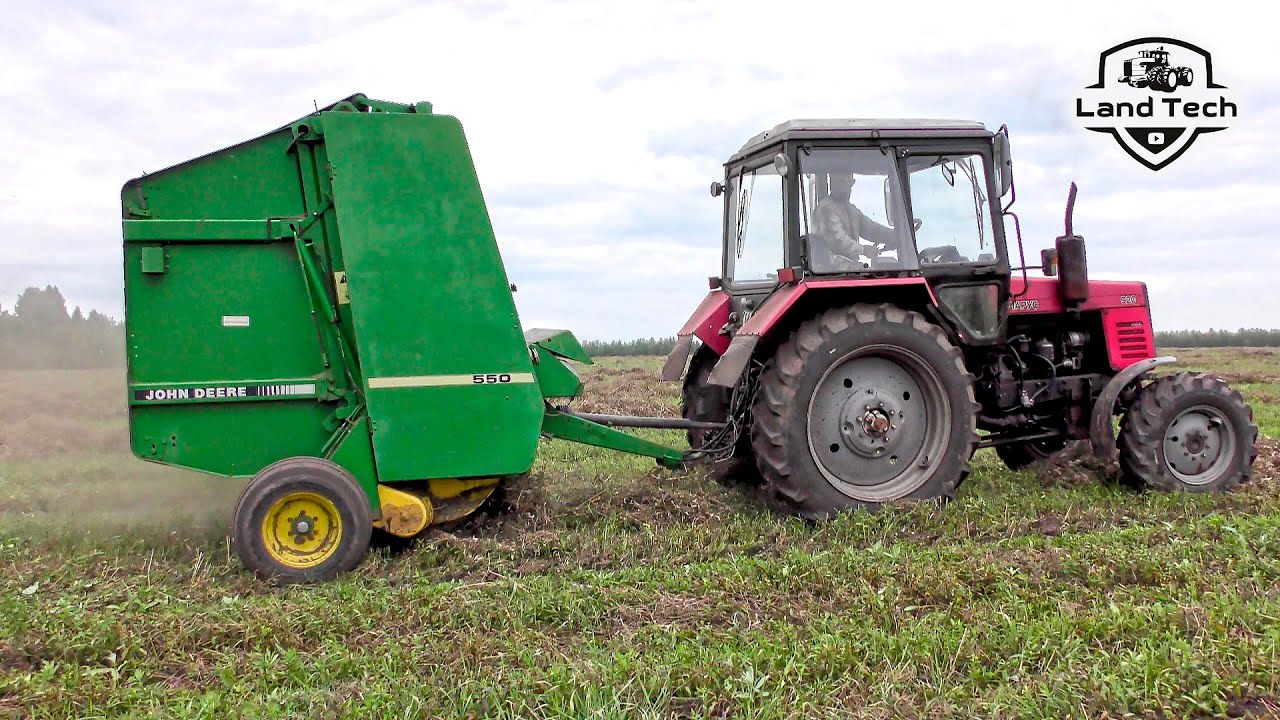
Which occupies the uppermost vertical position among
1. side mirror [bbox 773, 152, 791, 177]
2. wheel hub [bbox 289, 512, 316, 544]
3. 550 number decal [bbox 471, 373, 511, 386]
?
side mirror [bbox 773, 152, 791, 177]

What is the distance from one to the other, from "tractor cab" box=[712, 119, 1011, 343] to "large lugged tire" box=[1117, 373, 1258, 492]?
1208 millimetres

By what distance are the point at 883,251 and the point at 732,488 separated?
1959 mm

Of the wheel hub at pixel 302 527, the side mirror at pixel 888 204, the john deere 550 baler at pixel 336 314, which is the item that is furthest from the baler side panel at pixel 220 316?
→ the side mirror at pixel 888 204

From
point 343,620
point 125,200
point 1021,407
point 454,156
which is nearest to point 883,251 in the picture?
point 1021,407

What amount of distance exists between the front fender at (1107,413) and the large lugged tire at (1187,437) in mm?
128

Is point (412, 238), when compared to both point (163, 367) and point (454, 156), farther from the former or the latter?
point (163, 367)

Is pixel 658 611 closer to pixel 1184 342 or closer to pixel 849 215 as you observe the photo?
pixel 849 215

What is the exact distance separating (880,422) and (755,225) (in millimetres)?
1737

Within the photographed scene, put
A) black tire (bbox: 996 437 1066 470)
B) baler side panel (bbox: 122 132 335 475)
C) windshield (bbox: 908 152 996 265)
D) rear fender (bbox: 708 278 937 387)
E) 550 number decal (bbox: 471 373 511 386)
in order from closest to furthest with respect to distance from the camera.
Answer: baler side panel (bbox: 122 132 335 475) < 550 number decal (bbox: 471 373 511 386) < rear fender (bbox: 708 278 937 387) < windshield (bbox: 908 152 996 265) < black tire (bbox: 996 437 1066 470)

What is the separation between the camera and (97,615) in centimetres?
395

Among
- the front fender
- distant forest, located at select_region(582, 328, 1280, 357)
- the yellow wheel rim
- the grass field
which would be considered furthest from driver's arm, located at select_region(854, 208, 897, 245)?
distant forest, located at select_region(582, 328, 1280, 357)

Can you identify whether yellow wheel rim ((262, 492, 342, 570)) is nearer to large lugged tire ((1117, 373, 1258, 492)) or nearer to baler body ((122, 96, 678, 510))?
baler body ((122, 96, 678, 510))

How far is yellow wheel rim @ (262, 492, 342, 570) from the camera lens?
194 inches

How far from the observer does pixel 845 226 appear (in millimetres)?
6230
